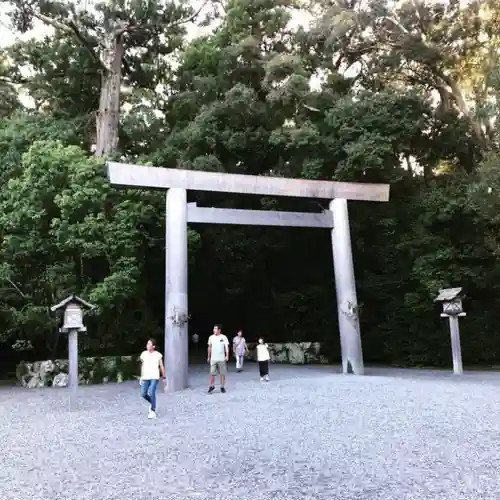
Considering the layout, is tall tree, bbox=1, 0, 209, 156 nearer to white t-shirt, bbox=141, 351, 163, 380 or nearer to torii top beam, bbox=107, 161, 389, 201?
torii top beam, bbox=107, 161, 389, 201

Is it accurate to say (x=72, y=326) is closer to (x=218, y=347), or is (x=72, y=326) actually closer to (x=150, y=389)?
(x=150, y=389)

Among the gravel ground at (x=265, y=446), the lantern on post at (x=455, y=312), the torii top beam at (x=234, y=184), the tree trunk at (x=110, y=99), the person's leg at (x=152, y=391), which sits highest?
the tree trunk at (x=110, y=99)

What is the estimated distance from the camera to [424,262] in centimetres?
1522

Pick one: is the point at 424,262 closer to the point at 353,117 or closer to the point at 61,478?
the point at 353,117

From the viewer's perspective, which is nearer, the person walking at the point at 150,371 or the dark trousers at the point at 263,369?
the person walking at the point at 150,371

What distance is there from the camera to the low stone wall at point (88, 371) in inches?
523

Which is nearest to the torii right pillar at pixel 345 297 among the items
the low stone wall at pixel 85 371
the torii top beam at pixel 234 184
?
the torii top beam at pixel 234 184

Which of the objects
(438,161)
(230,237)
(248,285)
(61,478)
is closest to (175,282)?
(61,478)

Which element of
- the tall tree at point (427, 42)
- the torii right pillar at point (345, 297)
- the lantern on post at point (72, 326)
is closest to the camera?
the lantern on post at point (72, 326)

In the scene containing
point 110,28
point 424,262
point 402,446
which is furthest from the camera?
point 110,28

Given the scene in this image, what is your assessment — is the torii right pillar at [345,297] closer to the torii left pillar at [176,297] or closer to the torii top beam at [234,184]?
the torii top beam at [234,184]

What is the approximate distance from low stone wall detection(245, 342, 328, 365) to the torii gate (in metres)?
5.15

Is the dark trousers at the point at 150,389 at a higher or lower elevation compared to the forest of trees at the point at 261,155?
lower

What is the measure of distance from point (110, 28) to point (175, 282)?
12.3 meters
